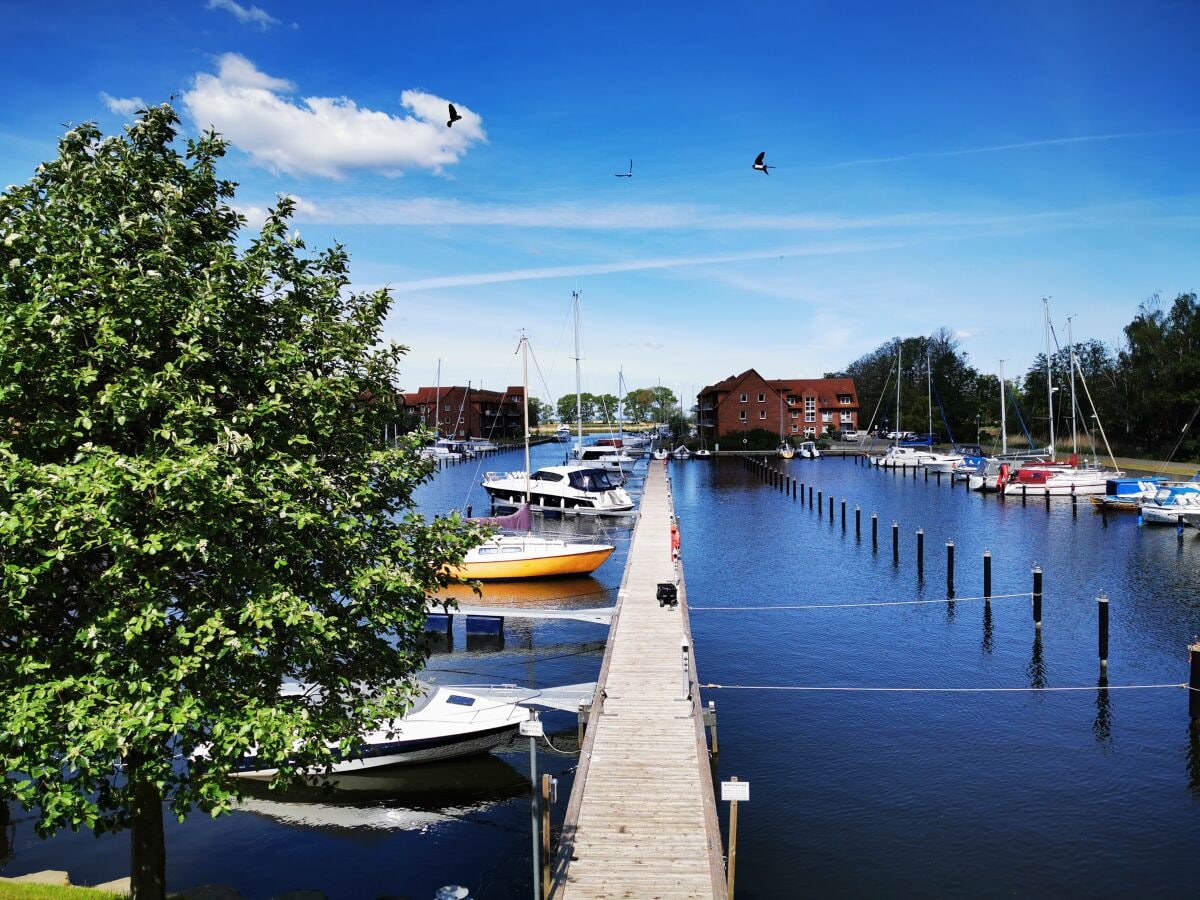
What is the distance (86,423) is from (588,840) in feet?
33.2

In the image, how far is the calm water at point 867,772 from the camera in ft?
59.7

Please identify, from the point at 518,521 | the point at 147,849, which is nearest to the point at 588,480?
the point at 518,521

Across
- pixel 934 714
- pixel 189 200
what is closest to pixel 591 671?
pixel 934 714

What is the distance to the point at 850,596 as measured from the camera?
41094mm

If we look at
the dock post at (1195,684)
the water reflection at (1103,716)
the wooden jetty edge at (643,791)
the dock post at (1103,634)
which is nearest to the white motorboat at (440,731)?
the wooden jetty edge at (643,791)

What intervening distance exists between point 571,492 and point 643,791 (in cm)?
5473

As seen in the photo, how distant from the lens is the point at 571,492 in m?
71.2

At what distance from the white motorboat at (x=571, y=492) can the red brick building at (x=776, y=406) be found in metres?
65.0

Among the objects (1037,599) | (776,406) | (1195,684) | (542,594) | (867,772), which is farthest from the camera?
(776,406)

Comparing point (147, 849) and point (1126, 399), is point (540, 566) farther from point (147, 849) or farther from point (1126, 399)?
point (1126, 399)

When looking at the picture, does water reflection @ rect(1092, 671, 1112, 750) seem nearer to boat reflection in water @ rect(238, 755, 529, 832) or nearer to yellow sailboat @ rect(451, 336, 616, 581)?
boat reflection in water @ rect(238, 755, 529, 832)

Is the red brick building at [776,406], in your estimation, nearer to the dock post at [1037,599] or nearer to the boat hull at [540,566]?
the boat hull at [540,566]

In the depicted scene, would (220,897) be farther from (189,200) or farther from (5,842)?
(189,200)

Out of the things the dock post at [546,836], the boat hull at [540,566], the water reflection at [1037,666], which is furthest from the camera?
the boat hull at [540,566]
